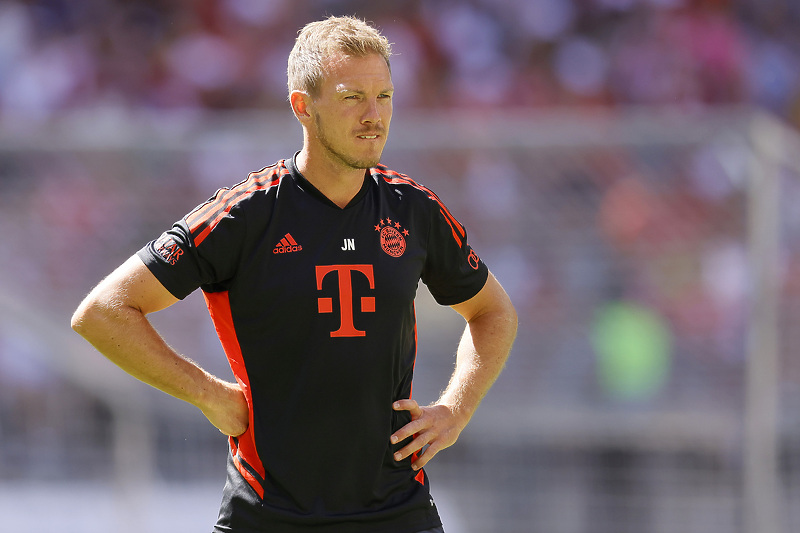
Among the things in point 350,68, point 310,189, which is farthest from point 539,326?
point 350,68

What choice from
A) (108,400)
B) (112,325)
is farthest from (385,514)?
(108,400)

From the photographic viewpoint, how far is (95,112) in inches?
379

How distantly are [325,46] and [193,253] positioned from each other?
69 centimetres

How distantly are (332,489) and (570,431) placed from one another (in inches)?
142

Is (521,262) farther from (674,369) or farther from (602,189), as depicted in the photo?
(674,369)

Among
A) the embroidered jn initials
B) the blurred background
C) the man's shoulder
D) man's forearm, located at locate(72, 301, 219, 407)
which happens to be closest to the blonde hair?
the man's shoulder

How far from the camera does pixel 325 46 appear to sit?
294 centimetres

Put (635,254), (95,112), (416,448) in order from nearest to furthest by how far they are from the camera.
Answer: (416,448) → (635,254) → (95,112)

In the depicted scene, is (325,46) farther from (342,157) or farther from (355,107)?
(342,157)

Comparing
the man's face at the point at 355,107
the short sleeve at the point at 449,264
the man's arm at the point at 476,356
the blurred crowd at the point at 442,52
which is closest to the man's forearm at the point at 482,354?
the man's arm at the point at 476,356

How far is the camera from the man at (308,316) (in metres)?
2.86

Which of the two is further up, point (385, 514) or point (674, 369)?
point (674, 369)

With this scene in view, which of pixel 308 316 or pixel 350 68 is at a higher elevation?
pixel 350 68

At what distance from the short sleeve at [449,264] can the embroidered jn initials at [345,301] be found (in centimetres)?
32
